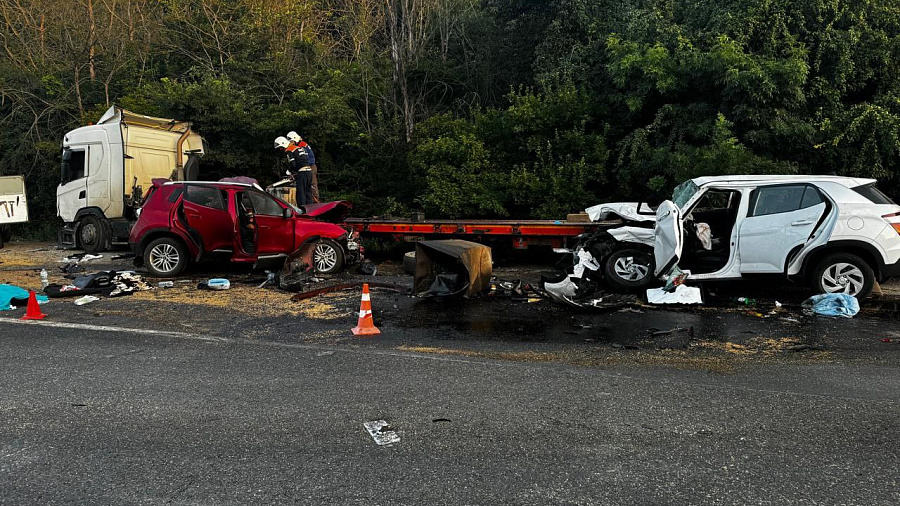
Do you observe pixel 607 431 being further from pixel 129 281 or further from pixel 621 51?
pixel 621 51

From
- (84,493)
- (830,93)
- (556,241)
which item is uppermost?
(830,93)

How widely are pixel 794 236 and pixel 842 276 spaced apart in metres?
0.80

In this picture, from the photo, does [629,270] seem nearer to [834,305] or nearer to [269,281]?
[834,305]

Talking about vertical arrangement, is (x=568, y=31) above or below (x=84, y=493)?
above

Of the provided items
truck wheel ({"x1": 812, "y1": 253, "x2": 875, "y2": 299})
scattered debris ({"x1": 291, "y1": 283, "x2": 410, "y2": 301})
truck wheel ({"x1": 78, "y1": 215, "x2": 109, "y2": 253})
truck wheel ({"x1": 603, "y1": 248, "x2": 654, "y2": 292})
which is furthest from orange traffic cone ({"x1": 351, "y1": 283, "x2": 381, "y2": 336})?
truck wheel ({"x1": 78, "y1": 215, "x2": 109, "y2": 253})

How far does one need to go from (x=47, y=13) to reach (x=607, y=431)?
2663 centimetres

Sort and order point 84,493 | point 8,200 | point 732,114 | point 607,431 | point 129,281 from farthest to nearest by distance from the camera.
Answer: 1. point 8,200
2. point 732,114
3. point 129,281
4. point 607,431
5. point 84,493

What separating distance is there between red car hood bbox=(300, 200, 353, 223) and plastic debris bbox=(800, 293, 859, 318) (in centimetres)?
825

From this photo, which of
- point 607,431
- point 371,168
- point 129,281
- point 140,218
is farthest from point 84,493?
point 371,168

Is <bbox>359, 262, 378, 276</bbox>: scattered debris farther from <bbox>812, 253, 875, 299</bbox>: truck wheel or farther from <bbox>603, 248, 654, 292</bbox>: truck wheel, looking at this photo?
<bbox>812, 253, 875, 299</bbox>: truck wheel

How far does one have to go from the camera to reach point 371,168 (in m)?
19.8

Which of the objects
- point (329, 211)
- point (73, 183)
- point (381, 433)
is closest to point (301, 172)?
point (329, 211)

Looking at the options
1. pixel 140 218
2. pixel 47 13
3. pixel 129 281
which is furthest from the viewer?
pixel 47 13

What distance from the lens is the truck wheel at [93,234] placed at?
54.5 feet
